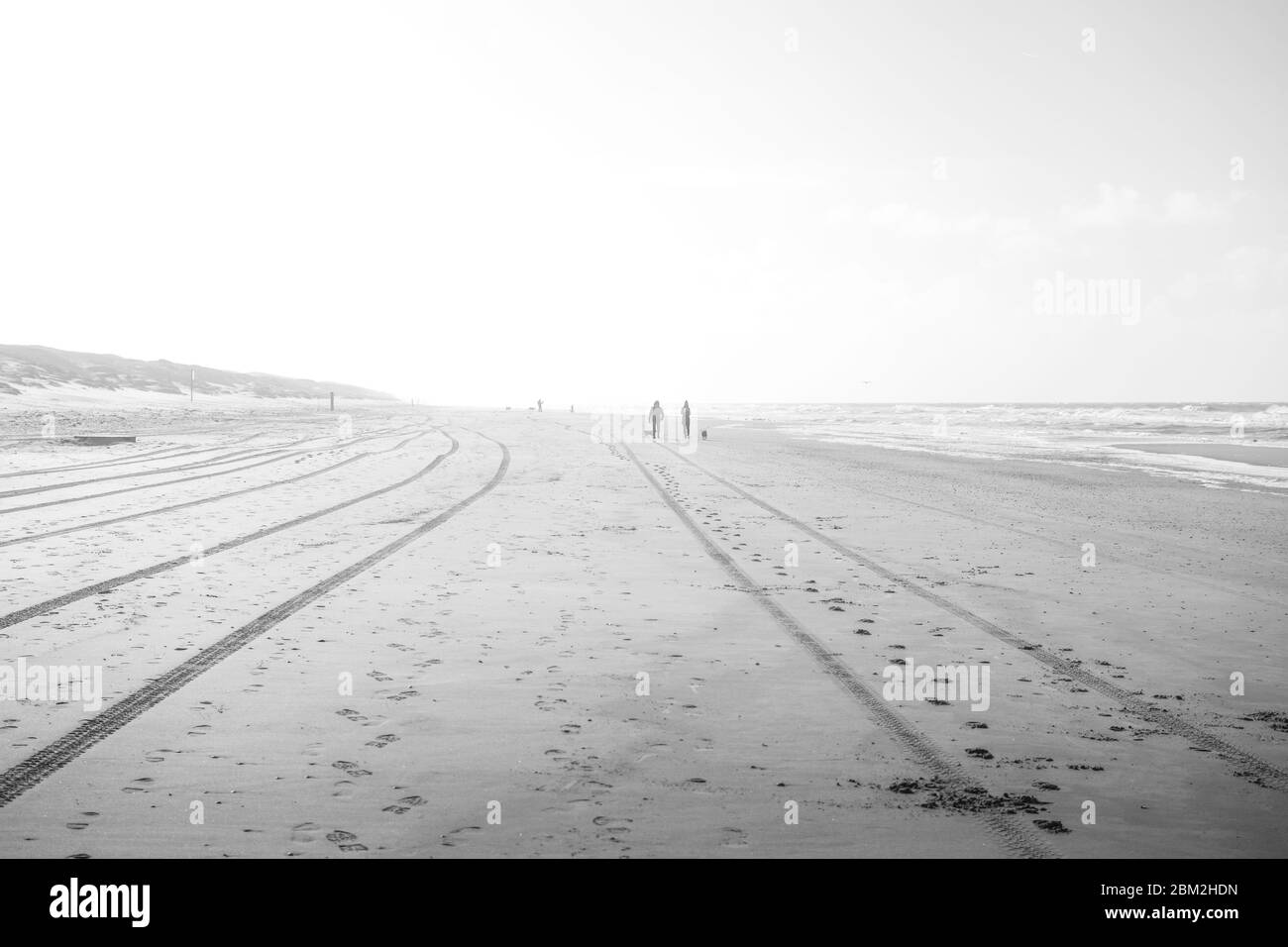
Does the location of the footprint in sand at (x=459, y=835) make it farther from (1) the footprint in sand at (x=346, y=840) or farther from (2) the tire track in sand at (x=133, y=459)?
(2) the tire track in sand at (x=133, y=459)

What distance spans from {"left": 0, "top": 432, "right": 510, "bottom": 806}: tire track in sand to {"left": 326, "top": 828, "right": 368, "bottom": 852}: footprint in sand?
1695 mm

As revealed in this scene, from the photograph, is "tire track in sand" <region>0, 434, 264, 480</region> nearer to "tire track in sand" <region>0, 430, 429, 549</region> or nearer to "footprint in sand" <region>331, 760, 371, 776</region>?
"tire track in sand" <region>0, 430, 429, 549</region>

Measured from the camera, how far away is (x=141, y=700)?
575cm

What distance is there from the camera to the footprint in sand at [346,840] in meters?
3.85

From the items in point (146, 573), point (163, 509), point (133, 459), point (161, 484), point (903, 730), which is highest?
point (133, 459)

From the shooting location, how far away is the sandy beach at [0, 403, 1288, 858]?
4.18 m

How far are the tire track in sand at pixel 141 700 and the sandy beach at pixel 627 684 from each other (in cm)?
3

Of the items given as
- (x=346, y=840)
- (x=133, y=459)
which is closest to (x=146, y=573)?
(x=346, y=840)

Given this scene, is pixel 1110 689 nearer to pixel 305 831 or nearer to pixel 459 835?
pixel 459 835

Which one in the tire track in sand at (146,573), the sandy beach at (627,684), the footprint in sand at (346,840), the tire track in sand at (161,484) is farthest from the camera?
the tire track in sand at (161,484)

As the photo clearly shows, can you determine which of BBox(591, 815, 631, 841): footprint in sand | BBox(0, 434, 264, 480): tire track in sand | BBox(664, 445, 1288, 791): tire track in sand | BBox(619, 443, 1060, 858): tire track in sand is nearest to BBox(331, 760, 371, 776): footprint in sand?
BBox(591, 815, 631, 841): footprint in sand

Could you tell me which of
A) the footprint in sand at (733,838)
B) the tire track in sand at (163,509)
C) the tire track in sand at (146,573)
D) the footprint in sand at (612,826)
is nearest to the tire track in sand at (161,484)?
the tire track in sand at (163,509)

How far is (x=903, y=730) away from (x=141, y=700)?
4.96 metres
